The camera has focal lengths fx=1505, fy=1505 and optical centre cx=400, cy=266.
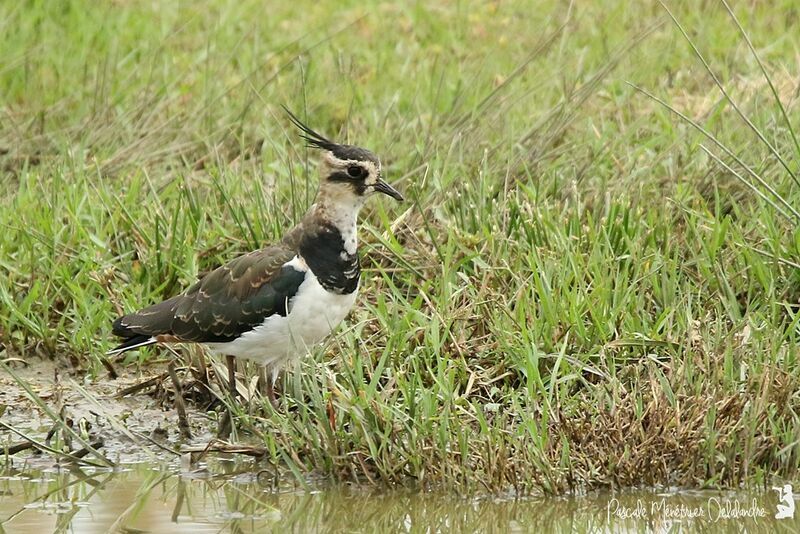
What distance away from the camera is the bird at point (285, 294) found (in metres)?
6.02

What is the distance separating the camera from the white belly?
597 cm

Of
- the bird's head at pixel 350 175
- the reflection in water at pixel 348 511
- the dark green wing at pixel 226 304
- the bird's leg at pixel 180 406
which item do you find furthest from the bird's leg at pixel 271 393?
the bird's head at pixel 350 175

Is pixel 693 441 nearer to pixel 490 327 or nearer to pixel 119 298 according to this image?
pixel 490 327

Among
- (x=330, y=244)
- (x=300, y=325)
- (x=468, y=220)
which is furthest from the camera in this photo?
(x=468, y=220)

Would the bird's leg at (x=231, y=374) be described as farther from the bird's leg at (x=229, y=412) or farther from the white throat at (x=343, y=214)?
the white throat at (x=343, y=214)

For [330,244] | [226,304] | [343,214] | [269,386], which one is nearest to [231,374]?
[269,386]

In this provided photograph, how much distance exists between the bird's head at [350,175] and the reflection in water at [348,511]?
48.7 inches

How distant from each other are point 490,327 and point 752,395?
1213 millimetres

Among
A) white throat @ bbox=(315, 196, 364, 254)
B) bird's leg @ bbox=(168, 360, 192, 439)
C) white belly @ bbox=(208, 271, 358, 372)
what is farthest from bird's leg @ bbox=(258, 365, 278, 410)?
white throat @ bbox=(315, 196, 364, 254)

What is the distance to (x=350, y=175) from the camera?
622 cm

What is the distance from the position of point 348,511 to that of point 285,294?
1.02 meters

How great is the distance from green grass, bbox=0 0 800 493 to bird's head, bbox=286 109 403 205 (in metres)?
0.59

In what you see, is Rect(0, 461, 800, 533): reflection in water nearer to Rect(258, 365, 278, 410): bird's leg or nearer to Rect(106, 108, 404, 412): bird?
Rect(258, 365, 278, 410): bird's leg

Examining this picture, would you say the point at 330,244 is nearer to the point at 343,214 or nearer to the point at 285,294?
the point at 343,214
